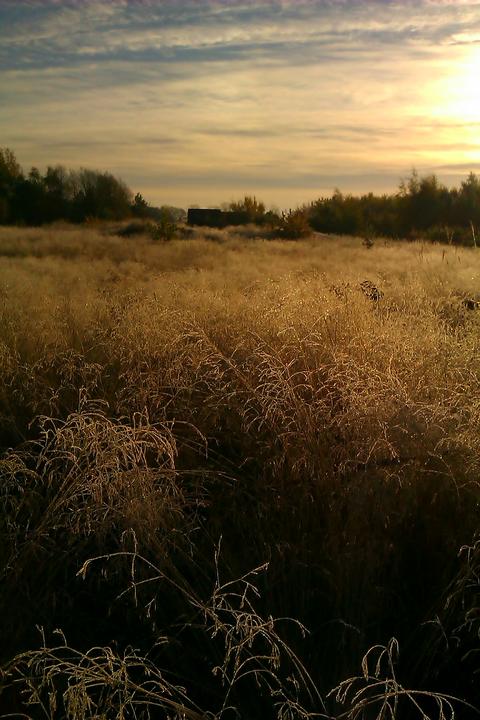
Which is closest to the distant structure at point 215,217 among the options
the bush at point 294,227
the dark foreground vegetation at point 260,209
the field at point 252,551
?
the dark foreground vegetation at point 260,209

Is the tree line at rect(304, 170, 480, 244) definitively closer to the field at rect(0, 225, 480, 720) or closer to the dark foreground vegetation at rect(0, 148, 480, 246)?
the dark foreground vegetation at rect(0, 148, 480, 246)

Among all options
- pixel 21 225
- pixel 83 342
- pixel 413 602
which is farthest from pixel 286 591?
pixel 21 225

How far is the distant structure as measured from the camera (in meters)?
34.1

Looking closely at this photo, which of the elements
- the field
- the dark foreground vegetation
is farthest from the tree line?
the field

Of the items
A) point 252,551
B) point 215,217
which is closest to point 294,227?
point 215,217

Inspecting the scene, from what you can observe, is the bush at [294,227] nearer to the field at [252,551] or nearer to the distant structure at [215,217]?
the distant structure at [215,217]

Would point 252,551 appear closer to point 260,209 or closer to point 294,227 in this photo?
point 294,227

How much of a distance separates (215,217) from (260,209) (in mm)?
2978

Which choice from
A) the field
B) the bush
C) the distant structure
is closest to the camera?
the field

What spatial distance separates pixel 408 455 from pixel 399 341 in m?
1.33

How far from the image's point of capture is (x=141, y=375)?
4.30m

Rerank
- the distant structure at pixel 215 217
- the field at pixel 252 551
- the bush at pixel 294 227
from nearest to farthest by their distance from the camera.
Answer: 1. the field at pixel 252 551
2. the bush at pixel 294 227
3. the distant structure at pixel 215 217

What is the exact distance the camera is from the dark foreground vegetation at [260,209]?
96.0 ft

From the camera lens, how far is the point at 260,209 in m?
36.9
